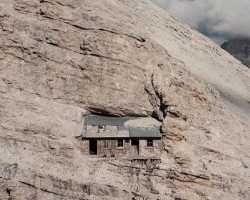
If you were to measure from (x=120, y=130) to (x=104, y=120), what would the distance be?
3.59 m

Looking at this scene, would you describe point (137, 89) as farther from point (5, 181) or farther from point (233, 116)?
point (5, 181)

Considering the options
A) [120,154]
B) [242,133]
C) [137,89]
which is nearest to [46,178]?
[120,154]

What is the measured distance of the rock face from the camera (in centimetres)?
5034

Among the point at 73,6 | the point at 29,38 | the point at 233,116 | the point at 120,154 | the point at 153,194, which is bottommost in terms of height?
the point at 153,194

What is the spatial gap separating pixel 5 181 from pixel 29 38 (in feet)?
71.7

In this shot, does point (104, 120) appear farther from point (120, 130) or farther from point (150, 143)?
point (150, 143)

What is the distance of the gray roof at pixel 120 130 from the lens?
54.1 meters

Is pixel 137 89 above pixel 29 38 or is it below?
below

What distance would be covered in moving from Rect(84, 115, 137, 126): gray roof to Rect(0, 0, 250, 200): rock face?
2.72 ft

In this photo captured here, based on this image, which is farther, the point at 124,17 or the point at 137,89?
the point at 124,17

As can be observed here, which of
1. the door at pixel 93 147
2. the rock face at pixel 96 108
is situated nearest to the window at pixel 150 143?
the rock face at pixel 96 108

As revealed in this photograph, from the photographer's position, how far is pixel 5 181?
48.8 m

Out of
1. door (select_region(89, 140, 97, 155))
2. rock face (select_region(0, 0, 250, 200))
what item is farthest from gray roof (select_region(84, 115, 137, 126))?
door (select_region(89, 140, 97, 155))

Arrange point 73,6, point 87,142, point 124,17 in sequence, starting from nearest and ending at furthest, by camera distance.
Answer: point 87,142 < point 73,6 < point 124,17
